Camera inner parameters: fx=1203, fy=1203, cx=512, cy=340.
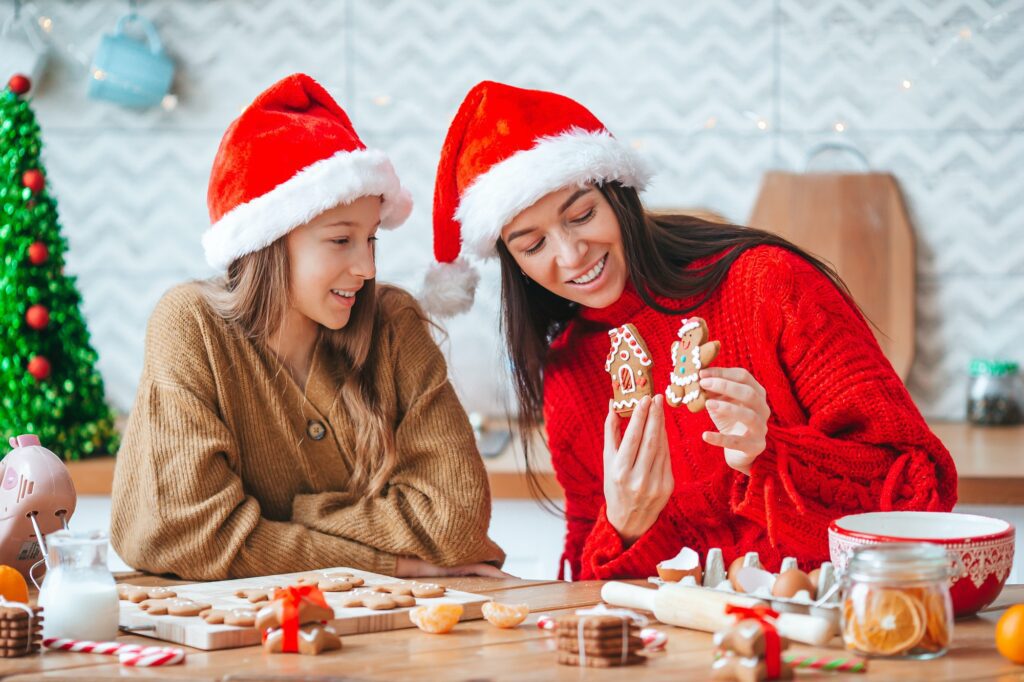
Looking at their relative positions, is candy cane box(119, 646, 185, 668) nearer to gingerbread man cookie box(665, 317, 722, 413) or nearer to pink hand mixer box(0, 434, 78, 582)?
pink hand mixer box(0, 434, 78, 582)

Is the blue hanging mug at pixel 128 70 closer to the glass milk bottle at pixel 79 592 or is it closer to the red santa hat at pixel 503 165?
the red santa hat at pixel 503 165

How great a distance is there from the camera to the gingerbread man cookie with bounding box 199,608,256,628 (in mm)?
1268

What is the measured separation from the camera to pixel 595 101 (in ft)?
10.5

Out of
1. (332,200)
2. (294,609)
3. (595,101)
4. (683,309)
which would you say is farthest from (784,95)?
(294,609)

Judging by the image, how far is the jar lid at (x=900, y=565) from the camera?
1103 millimetres

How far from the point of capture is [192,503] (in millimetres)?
1681

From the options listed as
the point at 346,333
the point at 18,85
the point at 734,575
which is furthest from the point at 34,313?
the point at 734,575

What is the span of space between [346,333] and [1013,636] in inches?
44.1

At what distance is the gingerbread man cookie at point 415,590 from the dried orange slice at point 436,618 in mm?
109

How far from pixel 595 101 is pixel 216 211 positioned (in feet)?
5.03

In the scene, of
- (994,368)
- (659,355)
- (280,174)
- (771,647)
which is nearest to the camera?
(771,647)

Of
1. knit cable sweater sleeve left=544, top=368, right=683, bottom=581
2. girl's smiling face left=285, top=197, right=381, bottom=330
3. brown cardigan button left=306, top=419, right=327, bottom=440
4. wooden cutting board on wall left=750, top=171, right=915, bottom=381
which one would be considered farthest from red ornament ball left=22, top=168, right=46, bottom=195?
wooden cutting board on wall left=750, top=171, right=915, bottom=381

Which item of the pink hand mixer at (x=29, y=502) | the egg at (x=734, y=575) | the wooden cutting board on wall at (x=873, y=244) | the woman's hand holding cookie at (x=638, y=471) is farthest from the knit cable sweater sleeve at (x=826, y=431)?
the wooden cutting board on wall at (x=873, y=244)

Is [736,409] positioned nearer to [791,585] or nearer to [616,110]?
[791,585]
